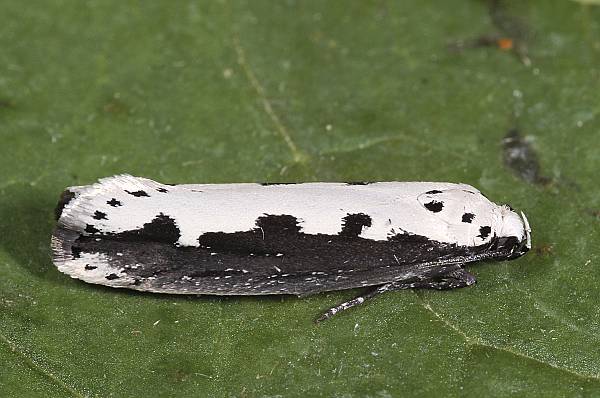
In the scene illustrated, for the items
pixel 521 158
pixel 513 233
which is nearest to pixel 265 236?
pixel 513 233

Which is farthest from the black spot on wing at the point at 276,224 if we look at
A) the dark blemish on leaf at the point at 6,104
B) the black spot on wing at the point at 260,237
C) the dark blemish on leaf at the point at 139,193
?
the dark blemish on leaf at the point at 6,104

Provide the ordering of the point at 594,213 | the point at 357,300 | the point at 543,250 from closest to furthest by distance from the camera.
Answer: the point at 357,300 → the point at 543,250 → the point at 594,213

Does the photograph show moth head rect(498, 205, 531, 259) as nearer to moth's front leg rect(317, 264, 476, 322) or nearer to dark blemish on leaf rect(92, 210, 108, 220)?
moth's front leg rect(317, 264, 476, 322)

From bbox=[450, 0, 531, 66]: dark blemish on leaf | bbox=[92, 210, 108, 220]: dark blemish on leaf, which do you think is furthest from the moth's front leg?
bbox=[450, 0, 531, 66]: dark blemish on leaf

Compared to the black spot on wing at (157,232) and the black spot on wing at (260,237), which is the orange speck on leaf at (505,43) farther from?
the black spot on wing at (157,232)

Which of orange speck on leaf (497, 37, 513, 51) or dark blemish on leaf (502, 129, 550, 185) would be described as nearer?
dark blemish on leaf (502, 129, 550, 185)

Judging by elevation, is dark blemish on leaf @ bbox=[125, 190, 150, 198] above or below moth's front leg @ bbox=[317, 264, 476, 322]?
above

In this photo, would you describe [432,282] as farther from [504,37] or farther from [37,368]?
[504,37]

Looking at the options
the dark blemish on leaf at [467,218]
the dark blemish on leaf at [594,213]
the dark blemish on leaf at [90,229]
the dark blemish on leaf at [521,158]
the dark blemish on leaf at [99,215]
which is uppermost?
the dark blemish on leaf at [99,215]
